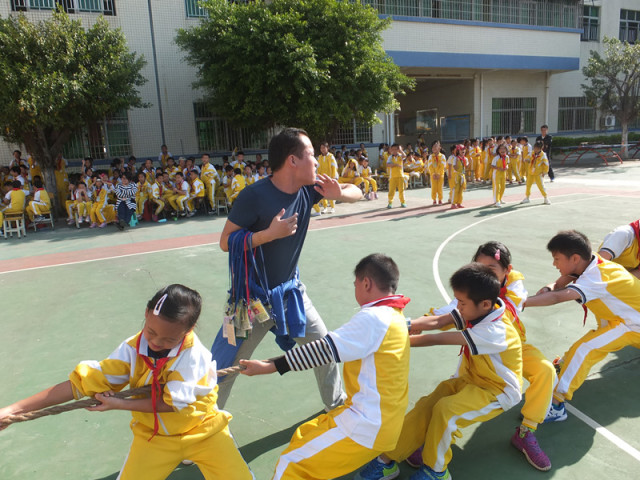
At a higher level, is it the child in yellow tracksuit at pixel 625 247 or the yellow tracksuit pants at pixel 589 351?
the child in yellow tracksuit at pixel 625 247

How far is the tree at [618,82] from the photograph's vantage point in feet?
73.8

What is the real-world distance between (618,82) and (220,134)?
19.8m

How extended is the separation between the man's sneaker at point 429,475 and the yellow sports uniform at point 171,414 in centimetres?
94

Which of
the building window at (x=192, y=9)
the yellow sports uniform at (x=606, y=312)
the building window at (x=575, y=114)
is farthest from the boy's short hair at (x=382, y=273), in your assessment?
the building window at (x=575, y=114)

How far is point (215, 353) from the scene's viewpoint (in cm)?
290

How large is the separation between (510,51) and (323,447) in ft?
83.6

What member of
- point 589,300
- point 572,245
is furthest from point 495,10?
point 589,300

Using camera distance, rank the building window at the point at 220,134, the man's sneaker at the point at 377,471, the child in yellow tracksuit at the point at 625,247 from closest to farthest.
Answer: the man's sneaker at the point at 377,471
the child in yellow tracksuit at the point at 625,247
the building window at the point at 220,134

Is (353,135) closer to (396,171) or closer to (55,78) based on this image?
(396,171)

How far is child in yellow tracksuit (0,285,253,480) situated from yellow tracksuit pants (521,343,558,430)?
5.52 feet

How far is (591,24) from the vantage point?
88.6 ft

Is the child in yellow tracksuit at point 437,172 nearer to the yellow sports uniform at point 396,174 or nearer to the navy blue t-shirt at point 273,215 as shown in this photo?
the yellow sports uniform at point 396,174

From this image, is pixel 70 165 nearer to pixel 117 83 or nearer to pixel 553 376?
pixel 117 83

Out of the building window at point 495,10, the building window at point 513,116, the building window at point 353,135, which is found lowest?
the building window at point 353,135
